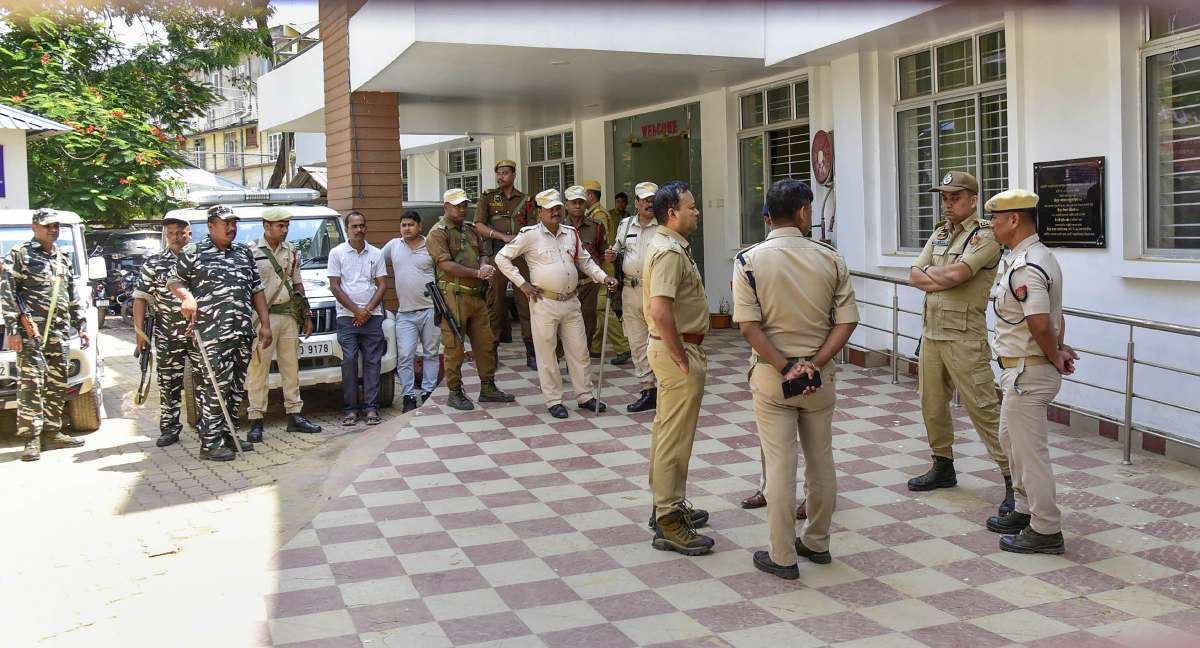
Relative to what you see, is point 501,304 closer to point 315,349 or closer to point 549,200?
point 315,349

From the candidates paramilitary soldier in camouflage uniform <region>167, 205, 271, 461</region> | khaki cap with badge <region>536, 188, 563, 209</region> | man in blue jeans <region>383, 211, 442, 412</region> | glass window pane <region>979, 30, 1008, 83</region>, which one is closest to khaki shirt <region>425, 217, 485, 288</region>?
man in blue jeans <region>383, 211, 442, 412</region>

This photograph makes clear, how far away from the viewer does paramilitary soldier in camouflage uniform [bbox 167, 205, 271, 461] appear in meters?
7.82

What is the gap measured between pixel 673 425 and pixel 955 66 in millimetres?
5703

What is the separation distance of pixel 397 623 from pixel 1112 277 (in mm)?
5579

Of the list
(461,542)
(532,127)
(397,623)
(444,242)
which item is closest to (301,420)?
(444,242)

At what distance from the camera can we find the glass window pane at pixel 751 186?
1255 cm

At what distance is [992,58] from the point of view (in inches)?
342

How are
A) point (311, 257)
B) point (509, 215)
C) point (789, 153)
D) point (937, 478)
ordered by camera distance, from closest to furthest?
point (937, 478) → point (311, 257) → point (509, 215) → point (789, 153)

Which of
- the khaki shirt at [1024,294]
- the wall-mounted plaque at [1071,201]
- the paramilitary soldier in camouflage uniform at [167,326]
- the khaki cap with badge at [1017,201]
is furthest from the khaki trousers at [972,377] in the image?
the paramilitary soldier in camouflage uniform at [167,326]

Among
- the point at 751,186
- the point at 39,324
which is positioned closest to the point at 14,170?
the point at 39,324

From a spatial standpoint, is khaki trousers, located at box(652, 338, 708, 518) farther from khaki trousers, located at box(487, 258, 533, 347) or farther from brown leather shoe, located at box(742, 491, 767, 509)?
khaki trousers, located at box(487, 258, 533, 347)

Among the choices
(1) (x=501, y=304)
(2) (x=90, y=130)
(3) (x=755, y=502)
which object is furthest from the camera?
(2) (x=90, y=130)

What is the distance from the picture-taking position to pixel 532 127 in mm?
17375

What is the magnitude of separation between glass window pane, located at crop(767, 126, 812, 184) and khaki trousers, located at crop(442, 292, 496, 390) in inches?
184
